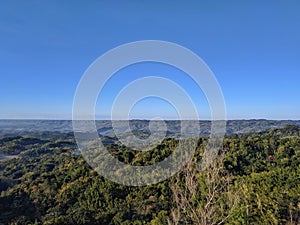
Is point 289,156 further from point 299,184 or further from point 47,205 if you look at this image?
point 47,205

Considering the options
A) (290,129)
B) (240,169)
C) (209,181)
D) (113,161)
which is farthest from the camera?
(290,129)

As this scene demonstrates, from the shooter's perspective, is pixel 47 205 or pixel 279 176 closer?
pixel 279 176

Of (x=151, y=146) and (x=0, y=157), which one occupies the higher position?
(x=151, y=146)

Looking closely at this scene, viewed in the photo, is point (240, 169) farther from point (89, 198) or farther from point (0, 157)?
point (0, 157)

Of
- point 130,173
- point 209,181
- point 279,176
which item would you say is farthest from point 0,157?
point 209,181

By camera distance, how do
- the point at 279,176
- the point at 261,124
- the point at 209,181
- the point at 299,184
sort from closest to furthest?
the point at 209,181 → the point at 299,184 → the point at 279,176 → the point at 261,124

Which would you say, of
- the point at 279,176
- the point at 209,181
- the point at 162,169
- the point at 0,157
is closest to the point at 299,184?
the point at 279,176
